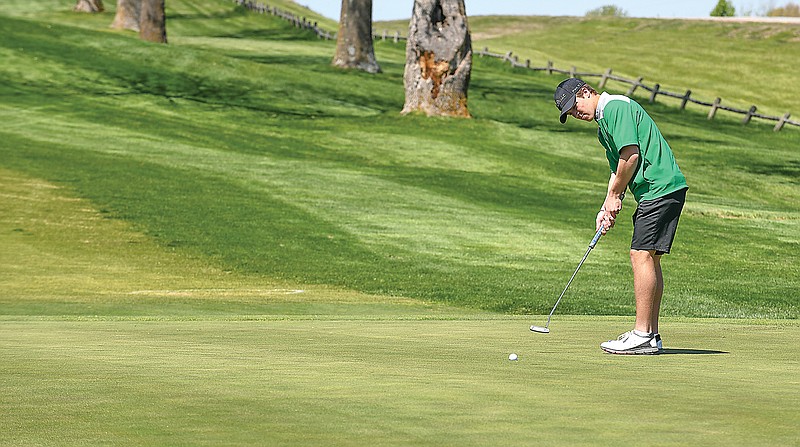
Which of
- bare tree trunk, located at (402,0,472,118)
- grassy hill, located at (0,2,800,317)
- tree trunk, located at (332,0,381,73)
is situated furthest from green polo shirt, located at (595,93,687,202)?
tree trunk, located at (332,0,381,73)

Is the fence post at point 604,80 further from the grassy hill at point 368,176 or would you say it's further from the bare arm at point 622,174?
the bare arm at point 622,174

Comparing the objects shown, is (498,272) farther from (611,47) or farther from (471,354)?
(611,47)

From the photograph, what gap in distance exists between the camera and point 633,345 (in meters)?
9.02

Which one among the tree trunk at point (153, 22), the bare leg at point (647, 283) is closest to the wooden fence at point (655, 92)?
the tree trunk at point (153, 22)

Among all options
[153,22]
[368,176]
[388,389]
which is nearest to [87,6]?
[153,22]

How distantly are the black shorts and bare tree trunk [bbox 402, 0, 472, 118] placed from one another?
26497 mm

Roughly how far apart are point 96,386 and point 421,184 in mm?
19676

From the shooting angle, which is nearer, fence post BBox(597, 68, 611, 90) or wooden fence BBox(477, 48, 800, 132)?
wooden fence BBox(477, 48, 800, 132)

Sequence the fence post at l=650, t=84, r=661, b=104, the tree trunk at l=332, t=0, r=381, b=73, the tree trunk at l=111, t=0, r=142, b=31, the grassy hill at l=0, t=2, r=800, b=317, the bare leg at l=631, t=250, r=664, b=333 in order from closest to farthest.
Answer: the bare leg at l=631, t=250, r=664, b=333
the grassy hill at l=0, t=2, r=800, b=317
the tree trunk at l=332, t=0, r=381, b=73
the fence post at l=650, t=84, r=661, b=104
the tree trunk at l=111, t=0, r=142, b=31

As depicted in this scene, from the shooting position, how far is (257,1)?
93.4 m

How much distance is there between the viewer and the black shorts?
9.27m

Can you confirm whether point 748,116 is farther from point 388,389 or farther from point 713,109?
point 388,389

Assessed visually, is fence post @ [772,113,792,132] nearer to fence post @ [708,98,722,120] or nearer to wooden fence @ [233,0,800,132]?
wooden fence @ [233,0,800,132]

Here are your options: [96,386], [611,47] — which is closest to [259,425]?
[96,386]
